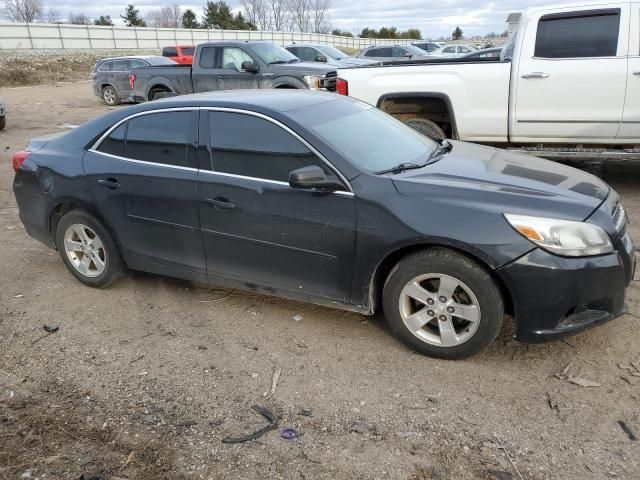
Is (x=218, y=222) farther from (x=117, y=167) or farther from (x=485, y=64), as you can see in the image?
(x=485, y=64)

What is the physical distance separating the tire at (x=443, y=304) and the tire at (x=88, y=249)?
2.31m

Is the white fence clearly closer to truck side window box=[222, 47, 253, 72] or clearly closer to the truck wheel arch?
truck side window box=[222, 47, 253, 72]

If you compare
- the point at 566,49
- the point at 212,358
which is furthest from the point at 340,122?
the point at 566,49

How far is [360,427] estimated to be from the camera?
286 centimetres

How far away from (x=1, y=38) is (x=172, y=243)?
37753mm

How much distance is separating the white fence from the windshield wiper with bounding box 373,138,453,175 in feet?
101

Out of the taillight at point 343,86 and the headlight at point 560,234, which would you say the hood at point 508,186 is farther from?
the taillight at point 343,86

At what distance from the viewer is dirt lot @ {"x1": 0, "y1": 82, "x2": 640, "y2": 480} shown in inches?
103

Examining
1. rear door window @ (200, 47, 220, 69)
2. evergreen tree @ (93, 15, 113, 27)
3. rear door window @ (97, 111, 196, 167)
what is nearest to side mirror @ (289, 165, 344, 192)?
rear door window @ (97, 111, 196, 167)

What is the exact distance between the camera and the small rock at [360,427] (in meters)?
2.84

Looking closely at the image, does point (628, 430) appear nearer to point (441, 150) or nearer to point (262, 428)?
point (262, 428)

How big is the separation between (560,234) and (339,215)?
1272 mm


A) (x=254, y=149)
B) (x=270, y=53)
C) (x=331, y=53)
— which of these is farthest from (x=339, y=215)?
(x=331, y=53)

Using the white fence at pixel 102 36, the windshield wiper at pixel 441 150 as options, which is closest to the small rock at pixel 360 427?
the windshield wiper at pixel 441 150
